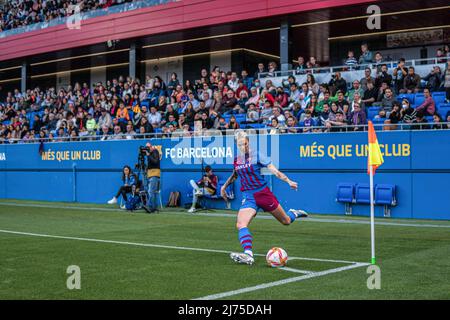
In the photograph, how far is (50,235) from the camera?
13328 mm

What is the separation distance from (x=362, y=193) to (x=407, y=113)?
2.76 meters

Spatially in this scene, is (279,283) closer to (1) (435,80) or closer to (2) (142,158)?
(1) (435,80)

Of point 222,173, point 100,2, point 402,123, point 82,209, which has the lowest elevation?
point 82,209

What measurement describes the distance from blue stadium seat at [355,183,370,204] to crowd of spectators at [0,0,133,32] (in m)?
19.2

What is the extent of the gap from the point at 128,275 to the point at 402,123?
11.2 m

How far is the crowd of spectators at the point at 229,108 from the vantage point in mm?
18141

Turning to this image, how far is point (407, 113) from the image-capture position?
672 inches

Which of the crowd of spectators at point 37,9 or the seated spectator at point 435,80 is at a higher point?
the crowd of spectators at point 37,9

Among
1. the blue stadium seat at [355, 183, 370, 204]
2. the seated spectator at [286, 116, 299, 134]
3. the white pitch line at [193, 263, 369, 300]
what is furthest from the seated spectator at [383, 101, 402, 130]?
the white pitch line at [193, 263, 369, 300]

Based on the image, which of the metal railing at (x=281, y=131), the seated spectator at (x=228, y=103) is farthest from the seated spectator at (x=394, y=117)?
the seated spectator at (x=228, y=103)

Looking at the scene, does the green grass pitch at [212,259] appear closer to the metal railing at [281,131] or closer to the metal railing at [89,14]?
the metal railing at [281,131]

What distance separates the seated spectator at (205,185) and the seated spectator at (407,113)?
22.8ft
